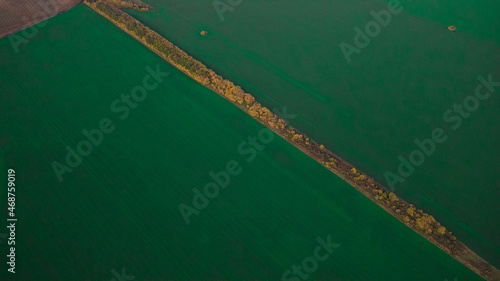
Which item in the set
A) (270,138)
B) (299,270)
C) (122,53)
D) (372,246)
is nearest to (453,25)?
(270,138)

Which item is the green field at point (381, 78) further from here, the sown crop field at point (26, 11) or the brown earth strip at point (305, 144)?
the sown crop field at point (26, 11)

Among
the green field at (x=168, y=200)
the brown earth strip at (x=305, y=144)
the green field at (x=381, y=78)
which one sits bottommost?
the green field at (x=168, y=200)

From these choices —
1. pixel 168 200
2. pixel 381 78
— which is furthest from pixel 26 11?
pixel 381 78

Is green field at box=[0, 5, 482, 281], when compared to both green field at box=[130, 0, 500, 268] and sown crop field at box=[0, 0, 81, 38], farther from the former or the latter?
sown crop field at box=[0, 0, 81, 38]

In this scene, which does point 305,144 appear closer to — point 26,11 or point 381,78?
point 381,78

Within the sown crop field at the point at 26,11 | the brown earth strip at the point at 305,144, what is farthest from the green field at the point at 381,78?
the sown crop field at the point at 26,11

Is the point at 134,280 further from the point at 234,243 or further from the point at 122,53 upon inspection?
the point at 122,53

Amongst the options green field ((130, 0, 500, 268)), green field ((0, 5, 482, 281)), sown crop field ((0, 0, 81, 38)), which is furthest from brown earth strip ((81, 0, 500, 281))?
sown crop field ((0, 0, 81, 38))
